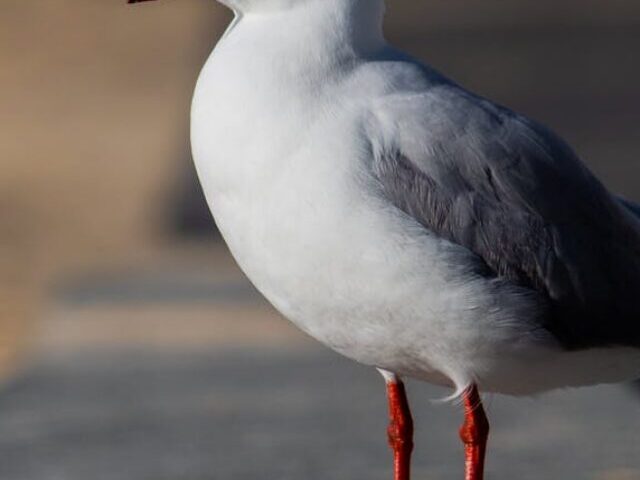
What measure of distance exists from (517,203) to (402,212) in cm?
29

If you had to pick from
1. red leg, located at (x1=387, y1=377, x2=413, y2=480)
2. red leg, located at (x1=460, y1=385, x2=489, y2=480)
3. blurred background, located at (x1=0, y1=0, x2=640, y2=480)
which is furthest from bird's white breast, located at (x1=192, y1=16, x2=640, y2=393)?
blurred background, located at (x1=0, y1=0, x2=640, y2=480)

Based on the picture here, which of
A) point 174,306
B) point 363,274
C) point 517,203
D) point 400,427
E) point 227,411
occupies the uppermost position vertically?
point 517,203

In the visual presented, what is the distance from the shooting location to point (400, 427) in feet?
16.3

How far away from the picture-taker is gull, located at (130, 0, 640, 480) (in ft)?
14.4

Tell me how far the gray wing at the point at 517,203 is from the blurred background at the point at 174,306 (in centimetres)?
140

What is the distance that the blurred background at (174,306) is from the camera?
633cm

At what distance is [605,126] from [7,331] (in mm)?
4953

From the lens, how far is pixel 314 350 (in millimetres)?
7625

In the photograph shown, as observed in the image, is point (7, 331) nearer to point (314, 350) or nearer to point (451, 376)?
point (314, 350)

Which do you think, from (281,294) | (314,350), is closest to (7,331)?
(314,350)

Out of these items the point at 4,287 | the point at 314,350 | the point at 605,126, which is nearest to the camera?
the point at 314,350

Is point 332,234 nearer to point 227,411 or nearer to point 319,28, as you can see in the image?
point 319,28

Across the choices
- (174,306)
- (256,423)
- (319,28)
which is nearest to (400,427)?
(319,28)

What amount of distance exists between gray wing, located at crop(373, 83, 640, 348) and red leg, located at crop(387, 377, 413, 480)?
1.67ft
